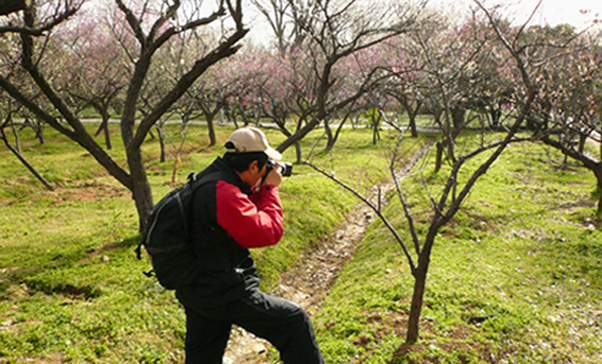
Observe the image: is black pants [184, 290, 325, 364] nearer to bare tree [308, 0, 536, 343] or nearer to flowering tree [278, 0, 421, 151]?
bare tree [308, 0, 536, 343]

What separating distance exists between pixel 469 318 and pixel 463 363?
1275 millimetres

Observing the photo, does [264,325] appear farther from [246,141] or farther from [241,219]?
[246,141]

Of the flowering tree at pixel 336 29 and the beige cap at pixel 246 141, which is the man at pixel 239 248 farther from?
the flowering tree at pixel 336 29

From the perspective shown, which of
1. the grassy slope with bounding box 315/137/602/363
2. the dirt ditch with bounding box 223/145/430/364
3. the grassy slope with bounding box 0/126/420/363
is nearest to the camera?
the grassy slope with bounding box 315/137/602/363

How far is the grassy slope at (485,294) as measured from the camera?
5.18m

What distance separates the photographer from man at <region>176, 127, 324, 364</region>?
10.2ft

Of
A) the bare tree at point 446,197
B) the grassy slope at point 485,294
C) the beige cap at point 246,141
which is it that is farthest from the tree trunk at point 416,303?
the beige cap at point 246,141

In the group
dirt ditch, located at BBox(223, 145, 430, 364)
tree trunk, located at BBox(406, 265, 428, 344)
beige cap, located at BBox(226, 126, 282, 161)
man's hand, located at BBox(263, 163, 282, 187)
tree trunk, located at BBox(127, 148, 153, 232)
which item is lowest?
dirt ditch, located at BBox(223, 145, 430, 364)

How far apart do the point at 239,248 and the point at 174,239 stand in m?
0.55

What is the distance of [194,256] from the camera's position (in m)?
3.24

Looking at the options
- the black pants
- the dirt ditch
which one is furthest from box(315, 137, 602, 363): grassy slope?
the black pants

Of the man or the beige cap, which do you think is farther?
the beige cap

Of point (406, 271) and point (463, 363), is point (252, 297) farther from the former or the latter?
point (406, 271)

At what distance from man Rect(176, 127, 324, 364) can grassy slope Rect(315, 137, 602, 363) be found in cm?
201
